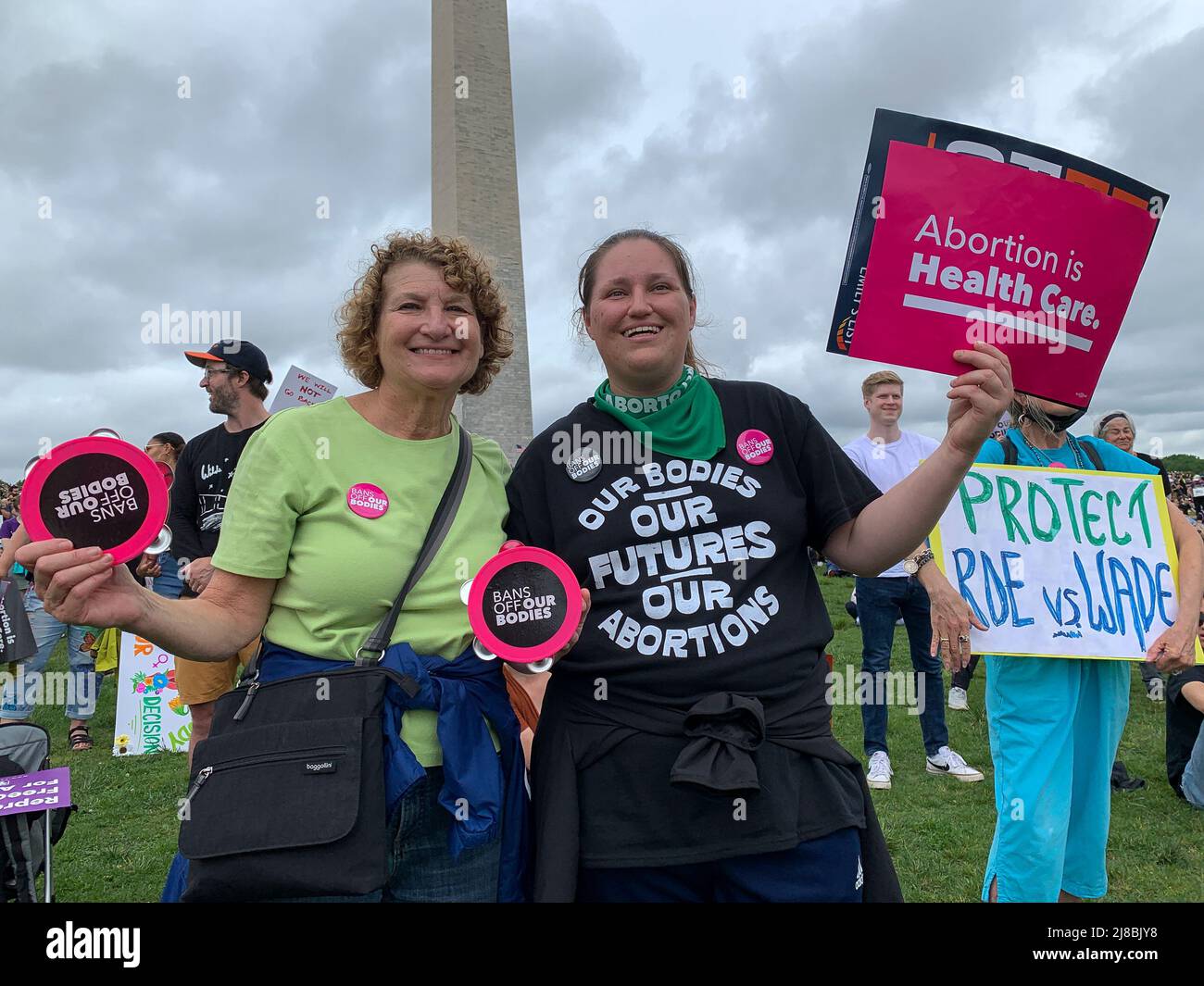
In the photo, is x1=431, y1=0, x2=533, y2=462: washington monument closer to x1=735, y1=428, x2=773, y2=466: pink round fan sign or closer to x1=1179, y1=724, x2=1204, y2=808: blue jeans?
x1=1179, y1=724, x2=1204, y2=808: blue jeans

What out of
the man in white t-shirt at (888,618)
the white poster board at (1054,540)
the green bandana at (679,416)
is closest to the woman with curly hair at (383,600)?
the green bandana at (679,416)

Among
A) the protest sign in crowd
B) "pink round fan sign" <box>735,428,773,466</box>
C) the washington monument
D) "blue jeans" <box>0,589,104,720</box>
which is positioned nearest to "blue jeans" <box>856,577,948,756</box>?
the protest sign in crowd

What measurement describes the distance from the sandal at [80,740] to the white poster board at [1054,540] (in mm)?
6544

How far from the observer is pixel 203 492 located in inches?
178

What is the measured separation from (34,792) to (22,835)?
0.66ft

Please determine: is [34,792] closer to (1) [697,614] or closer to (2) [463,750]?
(2) [463,750]

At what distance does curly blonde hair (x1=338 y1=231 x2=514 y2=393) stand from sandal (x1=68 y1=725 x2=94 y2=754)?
19.8 feet

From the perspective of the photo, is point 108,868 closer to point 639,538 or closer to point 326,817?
point 326,817

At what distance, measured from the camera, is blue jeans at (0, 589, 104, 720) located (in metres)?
6.31

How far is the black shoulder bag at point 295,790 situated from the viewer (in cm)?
154

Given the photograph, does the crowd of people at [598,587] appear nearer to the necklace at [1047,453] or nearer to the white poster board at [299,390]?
the necklace at [1047,453]
